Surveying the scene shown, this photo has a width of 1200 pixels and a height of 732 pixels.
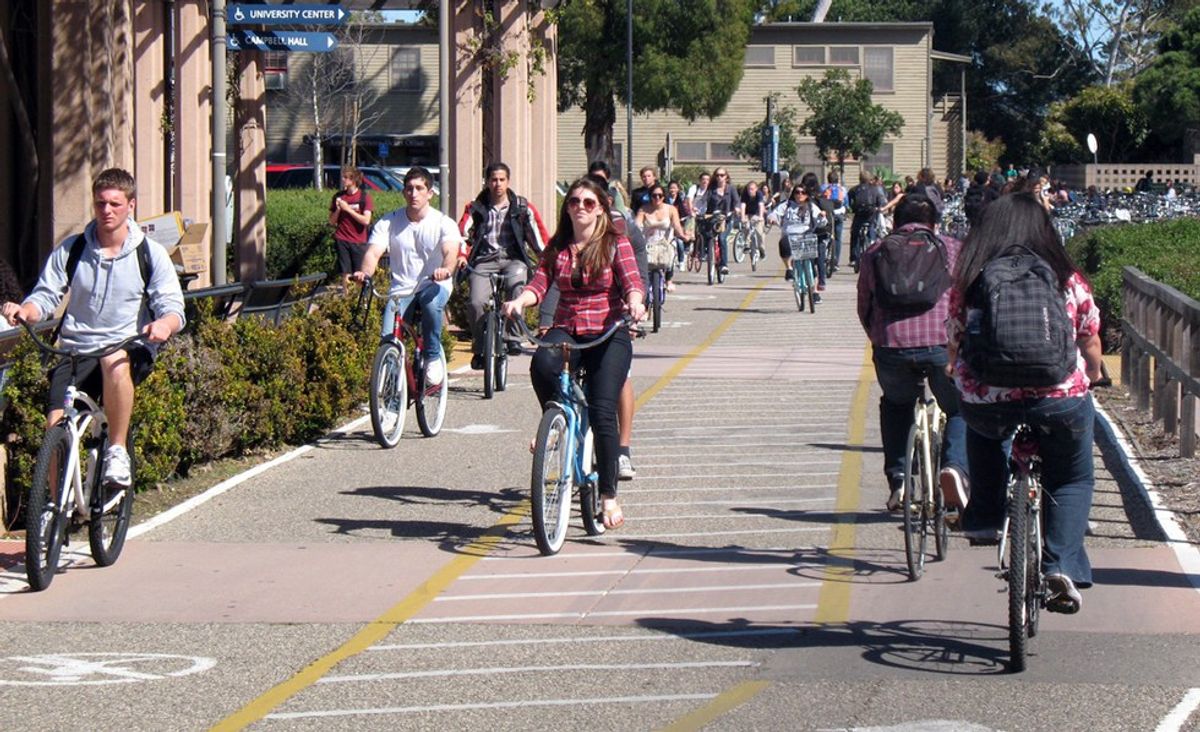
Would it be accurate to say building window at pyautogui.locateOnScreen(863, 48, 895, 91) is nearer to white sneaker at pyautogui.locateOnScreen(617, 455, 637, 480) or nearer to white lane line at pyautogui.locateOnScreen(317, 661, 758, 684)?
white sneaker at pyautogui.locateOnScreen(617, 455, 637, 480)

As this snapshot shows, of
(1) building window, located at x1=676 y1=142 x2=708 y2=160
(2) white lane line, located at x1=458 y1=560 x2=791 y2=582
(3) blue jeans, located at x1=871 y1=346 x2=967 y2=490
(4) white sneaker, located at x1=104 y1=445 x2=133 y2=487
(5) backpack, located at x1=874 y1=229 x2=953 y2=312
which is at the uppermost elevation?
(1) building window, located at x1=676 y1=142 x2=708 y2=160

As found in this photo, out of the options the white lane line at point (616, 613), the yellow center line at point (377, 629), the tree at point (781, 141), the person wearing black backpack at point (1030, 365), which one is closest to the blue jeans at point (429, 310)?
the yellow center line at point (377, 629)

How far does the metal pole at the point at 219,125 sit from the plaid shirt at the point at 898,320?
19.9ft

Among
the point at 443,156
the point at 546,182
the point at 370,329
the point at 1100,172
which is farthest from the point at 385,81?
the point at 370,329

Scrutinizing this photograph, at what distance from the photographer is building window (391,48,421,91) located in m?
70.2

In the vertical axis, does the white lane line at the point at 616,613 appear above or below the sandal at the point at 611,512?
below

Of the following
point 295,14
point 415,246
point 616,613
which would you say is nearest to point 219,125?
point 295,14

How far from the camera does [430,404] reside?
13242 mm

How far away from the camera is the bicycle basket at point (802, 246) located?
23.6m

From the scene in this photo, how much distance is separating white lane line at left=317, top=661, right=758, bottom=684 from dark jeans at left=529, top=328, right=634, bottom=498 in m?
2.40

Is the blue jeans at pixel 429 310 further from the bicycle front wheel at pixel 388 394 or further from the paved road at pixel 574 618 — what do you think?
the paved road at pixel 574 618

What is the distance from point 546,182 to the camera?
85.8ft

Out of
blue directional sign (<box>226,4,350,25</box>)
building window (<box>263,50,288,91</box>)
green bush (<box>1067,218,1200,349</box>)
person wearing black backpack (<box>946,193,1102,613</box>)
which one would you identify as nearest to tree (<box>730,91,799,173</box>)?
building window (<box>263,50,288,91</box>)

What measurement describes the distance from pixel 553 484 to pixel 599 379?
22.7 inches
